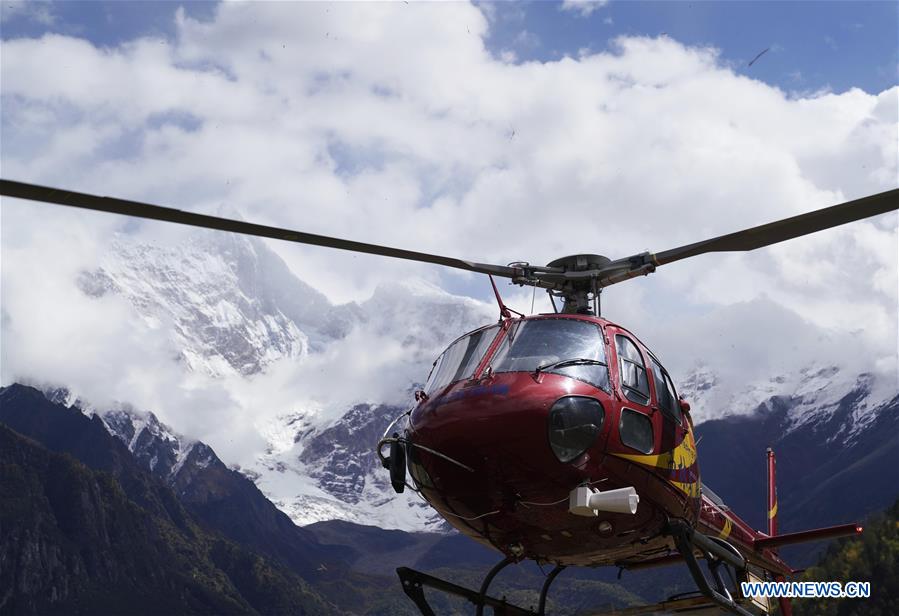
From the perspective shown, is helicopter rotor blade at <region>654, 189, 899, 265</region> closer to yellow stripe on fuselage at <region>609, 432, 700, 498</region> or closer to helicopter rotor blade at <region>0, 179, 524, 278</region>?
yellow stripe on fuselage at <region>609, 432, 700, 498</region>

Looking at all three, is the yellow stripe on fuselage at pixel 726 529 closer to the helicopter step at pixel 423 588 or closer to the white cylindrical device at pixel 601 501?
the helicopter step at pixel 423 588

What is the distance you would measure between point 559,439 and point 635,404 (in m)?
1.67

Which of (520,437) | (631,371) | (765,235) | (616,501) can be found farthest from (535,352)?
(765,235)

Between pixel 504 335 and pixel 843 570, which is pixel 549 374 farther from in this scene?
pixel 843 570

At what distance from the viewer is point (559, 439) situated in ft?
46.4

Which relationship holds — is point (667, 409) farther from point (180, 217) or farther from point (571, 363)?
point (180, 217)

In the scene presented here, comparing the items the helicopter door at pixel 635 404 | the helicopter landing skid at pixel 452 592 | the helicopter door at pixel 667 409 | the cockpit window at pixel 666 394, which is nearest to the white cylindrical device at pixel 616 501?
the helicopter door at pixel 635 404

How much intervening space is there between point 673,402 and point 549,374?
119 inches

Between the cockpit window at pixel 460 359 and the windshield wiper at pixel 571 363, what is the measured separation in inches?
43.0

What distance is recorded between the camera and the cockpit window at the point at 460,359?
1565cm

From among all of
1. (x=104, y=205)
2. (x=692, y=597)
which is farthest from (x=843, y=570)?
(x=104, y=205)

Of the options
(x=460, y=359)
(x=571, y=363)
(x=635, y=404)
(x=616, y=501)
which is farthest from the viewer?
(x=460, y=359)

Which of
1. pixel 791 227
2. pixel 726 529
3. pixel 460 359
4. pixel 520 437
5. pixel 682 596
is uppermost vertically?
pixel 791 227

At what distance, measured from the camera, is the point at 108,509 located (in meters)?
193
